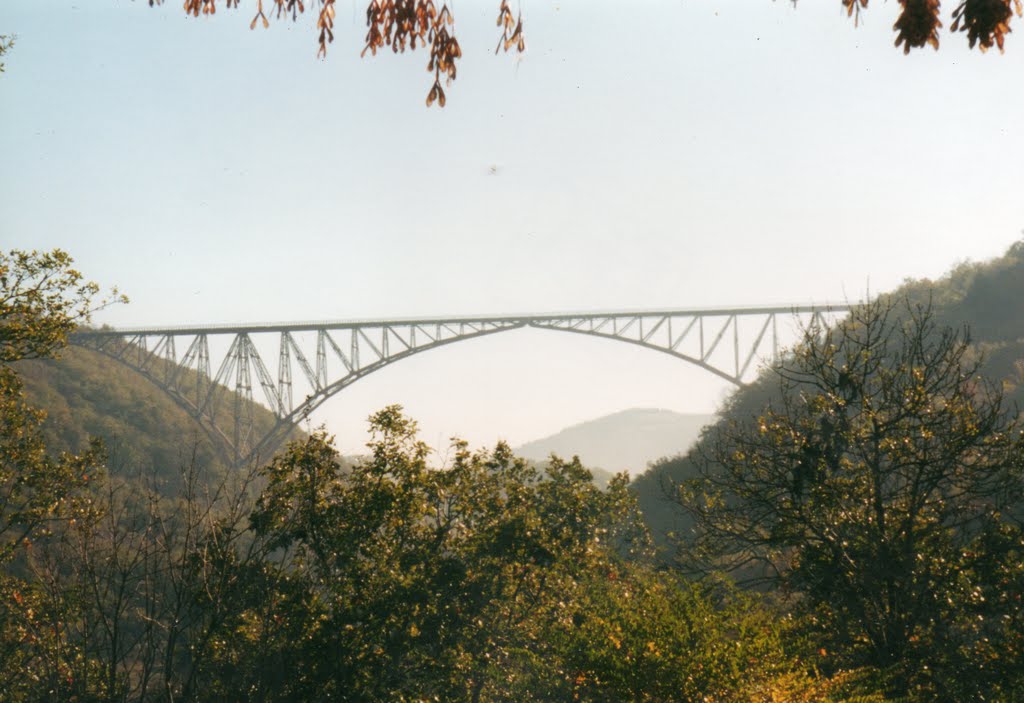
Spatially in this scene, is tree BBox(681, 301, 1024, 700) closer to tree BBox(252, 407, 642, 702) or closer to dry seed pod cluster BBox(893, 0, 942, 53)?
tree BBox(252, 407, 642, 702)

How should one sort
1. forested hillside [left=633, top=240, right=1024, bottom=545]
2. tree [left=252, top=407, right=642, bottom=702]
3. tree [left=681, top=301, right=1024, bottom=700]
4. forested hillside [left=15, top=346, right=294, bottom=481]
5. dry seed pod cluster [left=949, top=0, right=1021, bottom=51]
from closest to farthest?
dry seed pod cluster [left=949, top=0, right=1021, bottom=51]
tree [left=681, top=301, right=1024, bottom=700]
tree [left=252, top=407, right=642, bottom=702]
forested hillside [left=633, top=240, right=1024, bottom=545]
forested hillside [left=15, top=346, right=294, bottom=481]

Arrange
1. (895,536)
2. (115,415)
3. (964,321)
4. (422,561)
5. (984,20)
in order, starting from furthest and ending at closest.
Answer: (115,415)
(964,321)
(422,561)
(895,536)
(984,20)

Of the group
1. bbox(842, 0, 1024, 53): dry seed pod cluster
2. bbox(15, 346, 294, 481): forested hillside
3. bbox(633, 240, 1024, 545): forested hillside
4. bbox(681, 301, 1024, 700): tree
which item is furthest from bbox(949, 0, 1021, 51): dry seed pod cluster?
bbox(15, 346, 294, 481): forested hillside

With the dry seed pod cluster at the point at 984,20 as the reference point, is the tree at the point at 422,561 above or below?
below

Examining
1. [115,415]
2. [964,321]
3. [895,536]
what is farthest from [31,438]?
[115,415]

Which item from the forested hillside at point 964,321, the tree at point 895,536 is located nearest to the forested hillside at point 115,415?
the forested hillside at point 964,321

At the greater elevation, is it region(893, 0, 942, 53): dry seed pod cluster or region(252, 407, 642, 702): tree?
region(893, 0, 942, 53): dry seed pod cluster

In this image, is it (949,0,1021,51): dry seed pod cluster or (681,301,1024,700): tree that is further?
(681,301,1024,700): tree

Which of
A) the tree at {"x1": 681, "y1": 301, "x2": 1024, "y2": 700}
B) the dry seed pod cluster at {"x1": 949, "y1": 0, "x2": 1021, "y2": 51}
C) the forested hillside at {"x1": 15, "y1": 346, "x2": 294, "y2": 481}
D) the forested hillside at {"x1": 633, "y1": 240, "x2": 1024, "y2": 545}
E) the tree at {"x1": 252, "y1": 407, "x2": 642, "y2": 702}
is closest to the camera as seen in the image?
the dry seed pod cluster at {"x1": 949, "y1": 0, "x2": 1021, "y2": 51}

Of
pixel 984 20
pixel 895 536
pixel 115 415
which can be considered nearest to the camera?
pixel 984 20

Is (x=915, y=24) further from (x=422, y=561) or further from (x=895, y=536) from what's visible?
(x=422, y=561)

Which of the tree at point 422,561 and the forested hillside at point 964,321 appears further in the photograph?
the forested hillside at point 964,321

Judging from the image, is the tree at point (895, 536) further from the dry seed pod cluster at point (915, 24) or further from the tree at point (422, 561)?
the dry seed pod cluster at point (915, 24)

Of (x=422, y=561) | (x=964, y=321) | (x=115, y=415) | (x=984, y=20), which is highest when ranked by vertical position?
(x=984, y=20)
